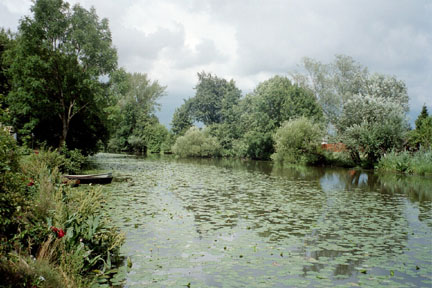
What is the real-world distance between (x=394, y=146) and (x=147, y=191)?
2756 cm

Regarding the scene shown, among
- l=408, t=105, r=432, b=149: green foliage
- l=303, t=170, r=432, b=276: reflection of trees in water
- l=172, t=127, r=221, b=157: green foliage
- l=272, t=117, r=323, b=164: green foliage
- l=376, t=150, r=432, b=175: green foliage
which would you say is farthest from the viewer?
l=172, t=127, r=221, b=157: green foliage

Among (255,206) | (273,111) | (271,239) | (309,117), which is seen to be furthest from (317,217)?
(273,111)

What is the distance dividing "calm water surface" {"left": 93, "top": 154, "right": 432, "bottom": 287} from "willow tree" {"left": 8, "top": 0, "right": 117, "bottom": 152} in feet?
45.1

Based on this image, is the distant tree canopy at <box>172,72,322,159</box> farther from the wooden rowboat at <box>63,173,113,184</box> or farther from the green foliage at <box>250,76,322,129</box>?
the wooden rowboat at <box>63,173,113,184</box>

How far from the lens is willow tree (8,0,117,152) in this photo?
25.3 meters

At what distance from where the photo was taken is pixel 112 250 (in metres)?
6.93

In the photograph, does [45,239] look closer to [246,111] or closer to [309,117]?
Answer: [309,117]

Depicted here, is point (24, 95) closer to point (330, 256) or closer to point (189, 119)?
point (330, 256)

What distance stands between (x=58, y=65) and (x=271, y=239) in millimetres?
23280

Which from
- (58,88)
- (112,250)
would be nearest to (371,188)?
(112,250)

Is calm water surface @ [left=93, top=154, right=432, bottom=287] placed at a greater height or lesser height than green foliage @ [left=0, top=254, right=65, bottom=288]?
lesser

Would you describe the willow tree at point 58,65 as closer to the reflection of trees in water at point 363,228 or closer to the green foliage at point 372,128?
the reflection of trees in water at point 363,228

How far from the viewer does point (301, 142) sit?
4072cm

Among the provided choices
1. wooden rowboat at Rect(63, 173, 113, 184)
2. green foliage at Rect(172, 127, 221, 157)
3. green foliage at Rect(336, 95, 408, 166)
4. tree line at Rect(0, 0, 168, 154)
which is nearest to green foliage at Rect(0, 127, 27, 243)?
wooden rowboat at Rect(63, 173, 113, 184)
